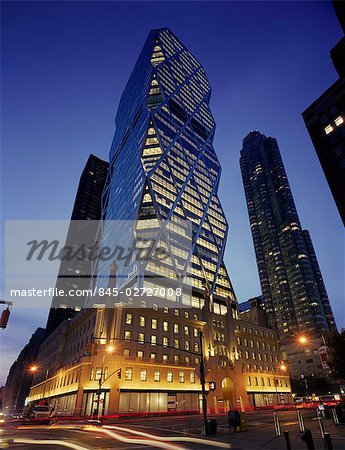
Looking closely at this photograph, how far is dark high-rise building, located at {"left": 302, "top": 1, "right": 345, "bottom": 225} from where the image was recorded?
155 ft

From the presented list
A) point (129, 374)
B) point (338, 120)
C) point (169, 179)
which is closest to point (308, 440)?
point (129, 374)

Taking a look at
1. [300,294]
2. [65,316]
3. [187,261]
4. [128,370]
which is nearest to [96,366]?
[128,370]

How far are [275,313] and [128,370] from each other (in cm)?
14983

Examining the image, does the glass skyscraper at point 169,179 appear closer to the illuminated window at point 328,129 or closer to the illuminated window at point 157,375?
the illuminated window at point 157,375

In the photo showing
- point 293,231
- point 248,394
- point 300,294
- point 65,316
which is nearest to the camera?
point 248,394

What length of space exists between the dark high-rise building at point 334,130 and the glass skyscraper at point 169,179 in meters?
54.4

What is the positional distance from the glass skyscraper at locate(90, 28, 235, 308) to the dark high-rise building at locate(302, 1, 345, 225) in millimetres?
54426

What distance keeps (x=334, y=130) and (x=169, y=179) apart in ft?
236

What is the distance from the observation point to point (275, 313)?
179000 mm

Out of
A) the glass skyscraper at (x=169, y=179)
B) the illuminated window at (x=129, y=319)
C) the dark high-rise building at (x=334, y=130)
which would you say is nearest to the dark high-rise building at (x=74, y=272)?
the glass skyscraper at (x=169, y=179)

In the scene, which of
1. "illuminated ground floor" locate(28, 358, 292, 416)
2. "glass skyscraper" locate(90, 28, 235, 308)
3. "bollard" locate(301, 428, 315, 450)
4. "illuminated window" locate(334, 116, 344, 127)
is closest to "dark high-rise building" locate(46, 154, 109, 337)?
"glass skyscraper" locate(90, 28, 235, 308)

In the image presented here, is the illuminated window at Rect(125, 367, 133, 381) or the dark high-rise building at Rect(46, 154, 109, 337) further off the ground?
the dark high-rise building at Rect(46, 154, 109, 337)

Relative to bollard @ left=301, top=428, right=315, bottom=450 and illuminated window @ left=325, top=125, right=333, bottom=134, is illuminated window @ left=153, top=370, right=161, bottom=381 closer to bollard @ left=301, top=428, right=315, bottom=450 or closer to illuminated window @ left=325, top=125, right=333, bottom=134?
bollard @ left=301, top=428, right=315, bottom=450

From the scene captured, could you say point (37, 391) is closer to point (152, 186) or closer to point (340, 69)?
point (152, 186)
